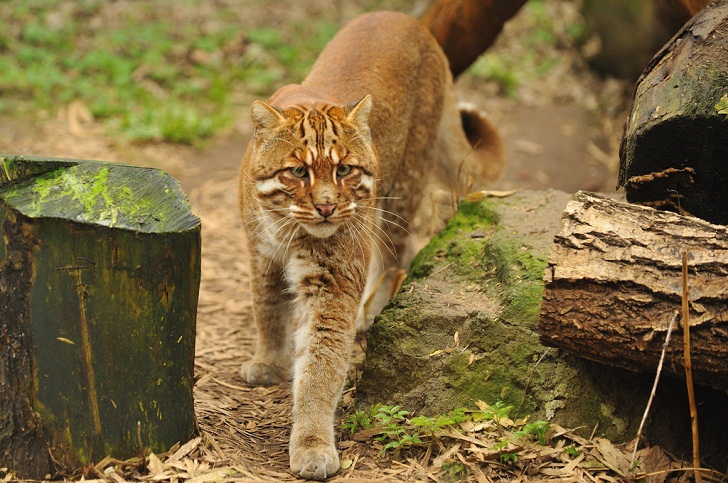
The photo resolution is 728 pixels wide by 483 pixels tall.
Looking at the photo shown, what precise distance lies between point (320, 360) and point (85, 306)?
137cm

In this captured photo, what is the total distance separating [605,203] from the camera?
362 centimetres

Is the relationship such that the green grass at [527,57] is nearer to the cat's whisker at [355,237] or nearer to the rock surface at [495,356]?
the rock surface at [495,356]

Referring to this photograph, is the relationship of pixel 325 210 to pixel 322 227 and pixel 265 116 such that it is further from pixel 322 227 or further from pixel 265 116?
pixel 265 116

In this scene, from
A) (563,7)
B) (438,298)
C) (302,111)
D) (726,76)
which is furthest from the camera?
(563,7)

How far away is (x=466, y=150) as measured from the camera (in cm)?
650

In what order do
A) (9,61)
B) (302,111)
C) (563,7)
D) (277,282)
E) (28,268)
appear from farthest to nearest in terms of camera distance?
(563,7) < (9,61) < (277,282) < (302,111) < (28,268)

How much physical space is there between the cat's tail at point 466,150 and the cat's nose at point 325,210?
2127 mm

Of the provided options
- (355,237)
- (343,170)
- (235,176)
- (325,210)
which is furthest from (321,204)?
(235,176)

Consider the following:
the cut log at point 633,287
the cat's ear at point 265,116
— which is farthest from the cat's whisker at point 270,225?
the cut log at point 633,287

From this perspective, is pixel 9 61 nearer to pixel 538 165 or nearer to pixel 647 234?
pixel 538 165

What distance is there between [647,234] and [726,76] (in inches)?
37.3

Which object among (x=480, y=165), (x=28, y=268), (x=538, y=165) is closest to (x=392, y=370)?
(x=28, y=268)

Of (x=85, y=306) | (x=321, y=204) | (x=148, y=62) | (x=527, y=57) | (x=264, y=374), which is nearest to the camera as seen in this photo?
(x=85, y=306)

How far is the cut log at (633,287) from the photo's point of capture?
10.5 ft
